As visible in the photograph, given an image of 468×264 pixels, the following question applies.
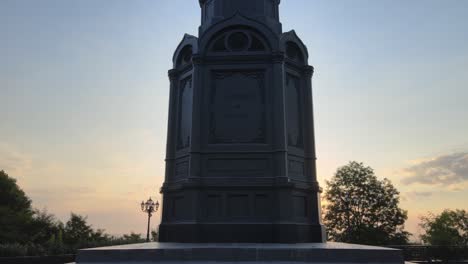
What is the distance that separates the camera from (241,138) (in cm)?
1154

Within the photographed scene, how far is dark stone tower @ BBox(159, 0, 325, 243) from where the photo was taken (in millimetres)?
10852

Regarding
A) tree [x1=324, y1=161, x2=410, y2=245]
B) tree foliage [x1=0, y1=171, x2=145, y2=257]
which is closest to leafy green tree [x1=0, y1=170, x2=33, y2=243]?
tree foliage [x1=0, y1=171, x2=145, y2=257]

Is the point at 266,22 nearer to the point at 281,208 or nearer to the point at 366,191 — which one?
the point at 281,208

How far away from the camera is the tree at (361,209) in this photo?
4338 cm

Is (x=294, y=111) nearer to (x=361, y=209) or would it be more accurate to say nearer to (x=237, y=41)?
(x=237, y=41)

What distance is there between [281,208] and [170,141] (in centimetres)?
446

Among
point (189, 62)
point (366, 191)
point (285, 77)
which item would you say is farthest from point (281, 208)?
point (366, 191)

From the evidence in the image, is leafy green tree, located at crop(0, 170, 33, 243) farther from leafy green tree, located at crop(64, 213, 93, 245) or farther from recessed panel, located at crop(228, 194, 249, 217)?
recessed panel, located at crop(228, 194, 249, 217)

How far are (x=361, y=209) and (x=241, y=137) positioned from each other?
1505 inches

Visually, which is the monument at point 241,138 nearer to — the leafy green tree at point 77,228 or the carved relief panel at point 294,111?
the carved relief panel at point 294,111

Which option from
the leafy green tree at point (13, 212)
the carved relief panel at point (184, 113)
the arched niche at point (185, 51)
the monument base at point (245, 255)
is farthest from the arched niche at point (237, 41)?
the leafy green tree at point (13, 212)

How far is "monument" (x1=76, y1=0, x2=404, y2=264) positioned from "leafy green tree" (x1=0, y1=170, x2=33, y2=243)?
3545 centimetres

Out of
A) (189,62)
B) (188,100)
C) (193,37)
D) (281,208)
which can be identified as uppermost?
(193,37)

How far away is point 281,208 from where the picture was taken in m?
10.7
